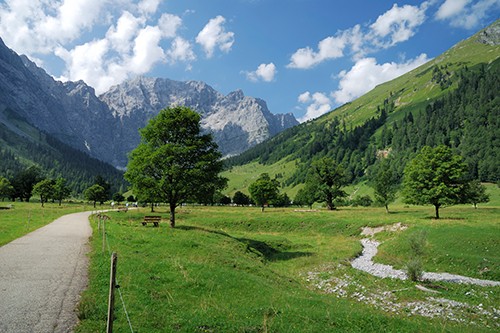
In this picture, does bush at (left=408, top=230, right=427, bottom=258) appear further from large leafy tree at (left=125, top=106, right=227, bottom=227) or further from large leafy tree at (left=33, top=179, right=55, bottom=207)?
large leafy tree at (left=33, top=179, right=55, bottom=207)

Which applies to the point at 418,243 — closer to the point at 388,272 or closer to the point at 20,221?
the point at 388,272

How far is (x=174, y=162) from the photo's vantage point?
4219 cm

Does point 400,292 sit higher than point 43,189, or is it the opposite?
point 43,189

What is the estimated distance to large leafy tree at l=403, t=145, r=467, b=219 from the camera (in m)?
58.1

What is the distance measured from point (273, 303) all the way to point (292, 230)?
Result: 1796 inches

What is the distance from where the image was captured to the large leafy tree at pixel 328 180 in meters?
93.7

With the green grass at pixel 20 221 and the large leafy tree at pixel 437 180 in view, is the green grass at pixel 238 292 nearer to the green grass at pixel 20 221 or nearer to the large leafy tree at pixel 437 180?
the green grass at pixel 20 221

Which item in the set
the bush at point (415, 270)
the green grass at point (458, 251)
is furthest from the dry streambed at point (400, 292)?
the green grass at point (458, 251)

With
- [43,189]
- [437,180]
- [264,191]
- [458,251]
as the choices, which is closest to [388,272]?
[458,251]

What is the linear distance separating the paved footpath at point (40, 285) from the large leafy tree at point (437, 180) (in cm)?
5915

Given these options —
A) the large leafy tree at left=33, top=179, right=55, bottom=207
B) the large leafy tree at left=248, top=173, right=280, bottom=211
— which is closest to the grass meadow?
the large leafy tree at left=248, top=173, right=280, bottom=211

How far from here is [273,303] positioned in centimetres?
1641

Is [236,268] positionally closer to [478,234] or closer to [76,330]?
[76,330]

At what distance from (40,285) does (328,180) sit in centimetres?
8680
